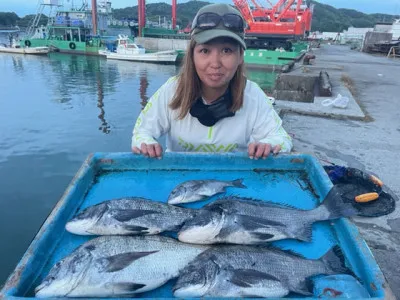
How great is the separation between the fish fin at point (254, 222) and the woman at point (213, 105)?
2.82 ft

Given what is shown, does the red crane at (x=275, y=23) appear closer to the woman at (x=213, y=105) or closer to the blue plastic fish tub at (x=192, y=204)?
the woman at (x=213, y=105)

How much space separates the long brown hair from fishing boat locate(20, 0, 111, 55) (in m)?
41.3

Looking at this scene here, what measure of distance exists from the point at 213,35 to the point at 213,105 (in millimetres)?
710

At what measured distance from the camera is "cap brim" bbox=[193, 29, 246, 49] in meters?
2.41

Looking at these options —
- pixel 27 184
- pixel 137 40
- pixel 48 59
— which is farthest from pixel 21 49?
pixel 27 184

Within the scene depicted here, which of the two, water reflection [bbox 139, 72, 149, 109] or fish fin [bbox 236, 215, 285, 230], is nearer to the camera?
fish fin [bbox 236, 215, 285, 230]

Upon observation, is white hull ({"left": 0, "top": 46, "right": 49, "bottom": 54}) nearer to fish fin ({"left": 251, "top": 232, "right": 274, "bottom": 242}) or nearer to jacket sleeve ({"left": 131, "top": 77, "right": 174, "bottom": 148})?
jacket sleeve ({"left": 131, "top": 77, "right": 174, "bottom": 148})

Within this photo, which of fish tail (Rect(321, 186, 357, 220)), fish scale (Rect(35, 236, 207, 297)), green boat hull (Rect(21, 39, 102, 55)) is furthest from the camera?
green boat hull (Rect(21, 39, 102, 55))

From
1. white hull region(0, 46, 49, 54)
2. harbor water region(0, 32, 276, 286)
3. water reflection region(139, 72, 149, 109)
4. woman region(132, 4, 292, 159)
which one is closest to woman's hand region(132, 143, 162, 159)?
woman region(132, 4, 292, 159)

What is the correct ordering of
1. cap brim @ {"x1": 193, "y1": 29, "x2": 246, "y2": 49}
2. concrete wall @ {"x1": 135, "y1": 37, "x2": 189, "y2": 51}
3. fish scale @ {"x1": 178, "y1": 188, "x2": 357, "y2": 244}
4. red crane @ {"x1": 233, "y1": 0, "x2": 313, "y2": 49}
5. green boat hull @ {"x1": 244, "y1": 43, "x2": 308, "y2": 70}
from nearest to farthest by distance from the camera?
fish scale @ {"x1": 178, "y1": 188, "x2": 357, "y2": 244}, cap brim @ {"x1": 193, "y1": 29, "x2": 246, "y2": 49}, green boat hull @ {"x1": 244, "y1": 43, "x2": 308, "y2": 70}, red crane @ {"x1": 233, "y1": 0, "x2": 313, "y2": 49}, concrete wall @ {"x1": 135, "y1": 37, "x2": 189, "y2": 51}

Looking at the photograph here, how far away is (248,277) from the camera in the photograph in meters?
1.50

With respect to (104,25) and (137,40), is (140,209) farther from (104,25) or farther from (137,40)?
(104,25)

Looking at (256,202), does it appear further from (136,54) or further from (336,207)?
(136,54)

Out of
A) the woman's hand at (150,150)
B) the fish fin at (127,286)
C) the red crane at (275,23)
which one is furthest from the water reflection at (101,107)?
the red crane at (275,23)
